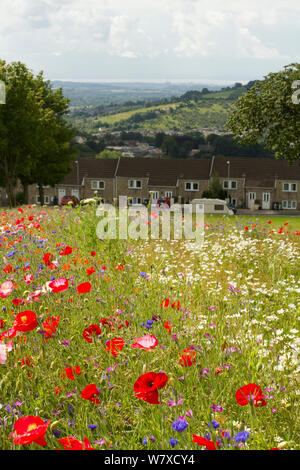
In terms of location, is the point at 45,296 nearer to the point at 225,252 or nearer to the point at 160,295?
the point at 160,295

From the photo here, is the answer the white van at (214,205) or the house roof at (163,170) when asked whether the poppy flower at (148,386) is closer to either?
the white van at (214,205)

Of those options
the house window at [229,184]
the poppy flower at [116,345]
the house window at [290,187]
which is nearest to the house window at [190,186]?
the house window at [229,184]

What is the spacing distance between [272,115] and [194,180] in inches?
1957

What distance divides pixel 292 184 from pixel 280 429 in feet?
246

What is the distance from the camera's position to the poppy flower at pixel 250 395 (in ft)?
8.25

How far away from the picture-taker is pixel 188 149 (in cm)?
15112

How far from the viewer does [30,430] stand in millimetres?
2242

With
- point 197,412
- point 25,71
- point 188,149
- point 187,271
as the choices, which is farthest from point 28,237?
point 188,149

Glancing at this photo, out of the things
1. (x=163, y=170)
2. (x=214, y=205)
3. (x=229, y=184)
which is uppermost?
(x=163, y=170)

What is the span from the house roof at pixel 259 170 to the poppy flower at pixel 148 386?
72159mm

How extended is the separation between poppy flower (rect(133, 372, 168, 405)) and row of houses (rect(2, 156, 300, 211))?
71314 mm

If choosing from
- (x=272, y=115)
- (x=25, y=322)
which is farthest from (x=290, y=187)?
(x=25, y=322)

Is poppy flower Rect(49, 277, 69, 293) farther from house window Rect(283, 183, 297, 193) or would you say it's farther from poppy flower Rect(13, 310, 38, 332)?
house window Rect(283, 183, 297, 193)

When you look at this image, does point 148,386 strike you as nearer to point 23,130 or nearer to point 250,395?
point 250,395
